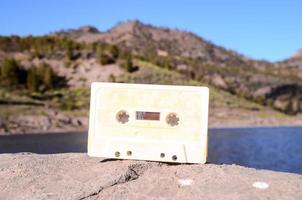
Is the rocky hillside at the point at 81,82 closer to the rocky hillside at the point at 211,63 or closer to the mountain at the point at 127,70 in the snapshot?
the mountain at the point at 127,70

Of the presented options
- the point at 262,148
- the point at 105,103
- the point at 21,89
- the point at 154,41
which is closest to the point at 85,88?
the point at 21,89

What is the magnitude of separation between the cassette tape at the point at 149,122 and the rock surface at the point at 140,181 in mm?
208

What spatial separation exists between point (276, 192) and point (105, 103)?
11.5 ft

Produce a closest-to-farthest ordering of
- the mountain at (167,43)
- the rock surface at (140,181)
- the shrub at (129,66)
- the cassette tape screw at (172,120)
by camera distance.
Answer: the rock surface at (140,181) → the cassette tape screw at (172,120) → the shrub at (129,66) → the mountain at (167,43)

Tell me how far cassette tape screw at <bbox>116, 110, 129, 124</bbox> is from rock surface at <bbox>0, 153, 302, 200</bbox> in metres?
0.69

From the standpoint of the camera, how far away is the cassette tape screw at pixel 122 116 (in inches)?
394

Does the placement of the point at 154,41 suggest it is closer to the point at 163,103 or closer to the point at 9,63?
the point at 9,63

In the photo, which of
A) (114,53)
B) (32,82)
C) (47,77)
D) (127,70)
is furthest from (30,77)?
(114,53)

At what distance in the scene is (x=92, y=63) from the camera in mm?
94000

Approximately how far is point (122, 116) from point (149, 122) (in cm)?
50

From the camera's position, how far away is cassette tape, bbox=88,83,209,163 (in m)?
9.52

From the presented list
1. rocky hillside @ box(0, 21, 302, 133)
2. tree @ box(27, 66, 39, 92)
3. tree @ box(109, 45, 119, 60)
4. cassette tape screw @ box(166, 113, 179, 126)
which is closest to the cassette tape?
cassette tape screw @ box(166, 113, 179, 126)

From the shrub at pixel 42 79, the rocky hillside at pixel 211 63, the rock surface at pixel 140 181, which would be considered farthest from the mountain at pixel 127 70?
the rock surface at pixel 140 181

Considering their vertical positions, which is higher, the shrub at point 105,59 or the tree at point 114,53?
the tree at point 114,53
